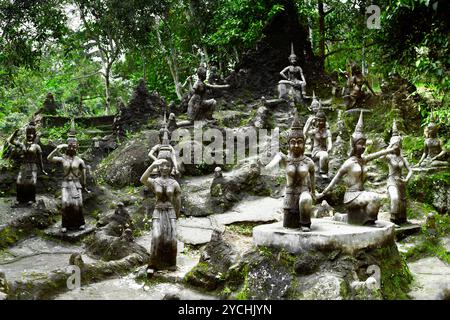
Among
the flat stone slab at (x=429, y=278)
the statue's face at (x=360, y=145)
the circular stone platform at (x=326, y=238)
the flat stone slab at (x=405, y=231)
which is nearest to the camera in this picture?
the circular stone platform at (x=326, y=238)

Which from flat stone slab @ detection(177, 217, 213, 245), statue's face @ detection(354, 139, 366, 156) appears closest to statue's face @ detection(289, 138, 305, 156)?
statue's face @ detection(354, 139, 366, 156)

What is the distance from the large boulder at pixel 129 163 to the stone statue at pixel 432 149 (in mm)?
8698

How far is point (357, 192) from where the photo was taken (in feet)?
22.5

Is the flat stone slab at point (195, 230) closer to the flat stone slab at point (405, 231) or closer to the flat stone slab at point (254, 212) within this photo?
the flat stone slab at point (254, 212)

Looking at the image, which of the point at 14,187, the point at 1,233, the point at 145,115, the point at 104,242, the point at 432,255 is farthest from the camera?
the point at 145,115

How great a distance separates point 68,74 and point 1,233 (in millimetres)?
17850

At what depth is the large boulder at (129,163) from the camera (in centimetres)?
1432

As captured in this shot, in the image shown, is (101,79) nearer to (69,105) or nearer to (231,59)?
(69,105)

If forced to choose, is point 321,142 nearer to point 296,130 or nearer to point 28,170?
point 296,130

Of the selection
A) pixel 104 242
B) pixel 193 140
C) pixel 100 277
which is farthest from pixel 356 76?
pixel 100 277

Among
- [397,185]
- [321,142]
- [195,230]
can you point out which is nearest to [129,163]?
[195,230]

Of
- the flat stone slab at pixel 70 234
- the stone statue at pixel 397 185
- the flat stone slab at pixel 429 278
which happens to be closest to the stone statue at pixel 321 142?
the stone statue at pixel 397 185

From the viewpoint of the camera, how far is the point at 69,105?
30891 millimetres
